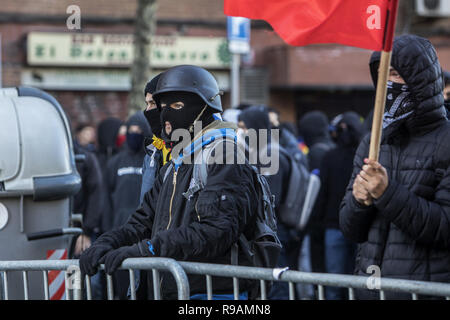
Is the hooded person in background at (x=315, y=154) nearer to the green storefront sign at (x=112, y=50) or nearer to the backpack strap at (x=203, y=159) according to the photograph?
the backpack strap at (x=203, y=159)

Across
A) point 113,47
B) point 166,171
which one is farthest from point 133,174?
point 113,47

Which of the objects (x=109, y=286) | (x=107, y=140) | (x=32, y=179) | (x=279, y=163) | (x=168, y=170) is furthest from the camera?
(x=107, y=140)

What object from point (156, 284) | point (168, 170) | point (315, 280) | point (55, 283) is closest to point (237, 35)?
point (55, 283)

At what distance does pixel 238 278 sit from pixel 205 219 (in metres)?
0.33

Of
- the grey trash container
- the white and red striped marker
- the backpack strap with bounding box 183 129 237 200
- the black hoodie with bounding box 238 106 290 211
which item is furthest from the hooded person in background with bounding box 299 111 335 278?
the backpack strap with bounding box 183 129 237 200

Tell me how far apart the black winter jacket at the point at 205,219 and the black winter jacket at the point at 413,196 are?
462mm

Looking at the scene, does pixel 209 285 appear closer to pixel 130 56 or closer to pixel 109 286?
pixel 109 286

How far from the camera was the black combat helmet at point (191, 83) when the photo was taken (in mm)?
3645

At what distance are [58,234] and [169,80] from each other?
1.59 meters

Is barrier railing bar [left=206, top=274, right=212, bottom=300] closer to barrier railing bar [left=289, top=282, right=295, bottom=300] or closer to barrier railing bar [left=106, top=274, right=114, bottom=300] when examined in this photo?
barrier railing bar [left=289, top=282, right=295, bottom=300]

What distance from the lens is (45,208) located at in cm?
473

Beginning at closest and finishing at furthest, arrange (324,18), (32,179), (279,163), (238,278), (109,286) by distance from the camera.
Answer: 1. (238,278)
2. (324,18)
3. (109,286)
4. (32,179)
5. (279,163)

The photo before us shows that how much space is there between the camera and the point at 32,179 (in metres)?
4.59
